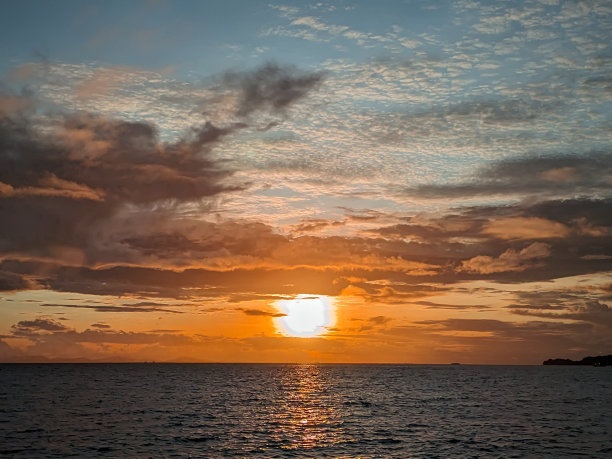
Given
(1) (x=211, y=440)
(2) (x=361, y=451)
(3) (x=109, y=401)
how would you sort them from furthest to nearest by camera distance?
(3) (x=109, y=401)
(1) (x=211, y=440)
(2) (x=361, y=451)

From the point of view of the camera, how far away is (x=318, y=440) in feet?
188

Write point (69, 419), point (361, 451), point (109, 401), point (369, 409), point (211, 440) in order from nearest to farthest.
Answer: point (361, 451) < point (211, 440) < point (69, 419) < point (369, 409) < point (109, 401)

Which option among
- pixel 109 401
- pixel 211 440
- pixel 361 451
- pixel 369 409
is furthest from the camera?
pixel 109 401

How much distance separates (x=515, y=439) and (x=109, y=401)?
73.2 meters

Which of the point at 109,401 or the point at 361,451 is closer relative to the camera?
the point at 361,451

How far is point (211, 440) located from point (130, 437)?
8.82m

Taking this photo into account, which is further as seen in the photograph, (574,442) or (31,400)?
(31,400)

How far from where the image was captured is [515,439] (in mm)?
59094

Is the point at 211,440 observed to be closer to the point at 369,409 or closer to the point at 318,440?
the point at 318,440

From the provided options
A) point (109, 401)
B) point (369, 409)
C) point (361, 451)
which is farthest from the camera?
point (109, 401)

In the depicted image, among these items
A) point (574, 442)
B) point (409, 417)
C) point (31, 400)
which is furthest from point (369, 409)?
point (31, 400)

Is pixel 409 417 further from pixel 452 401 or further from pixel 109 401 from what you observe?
pixel 109 401

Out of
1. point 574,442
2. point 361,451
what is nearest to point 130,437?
point 361,451

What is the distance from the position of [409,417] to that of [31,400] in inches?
2800
